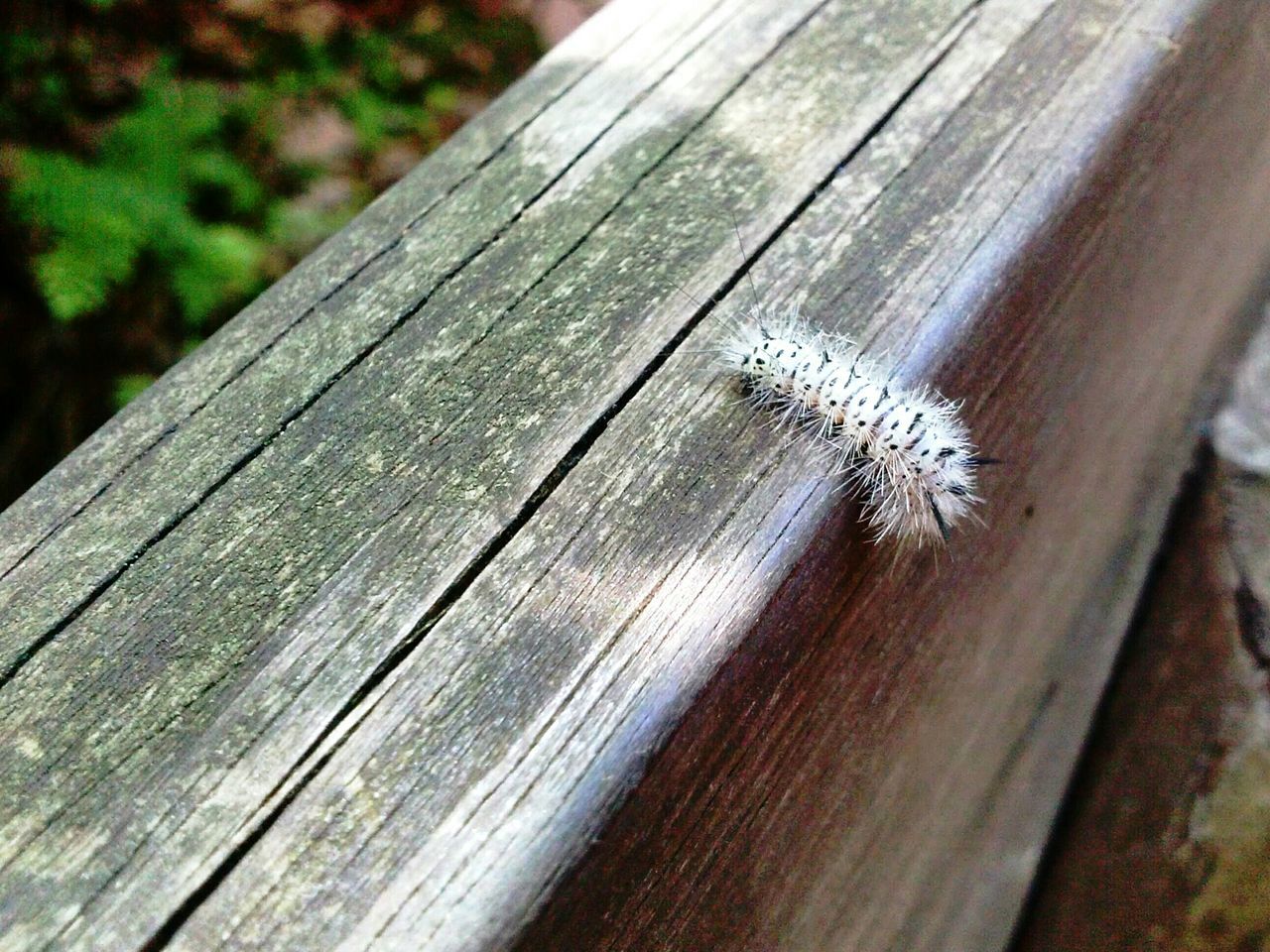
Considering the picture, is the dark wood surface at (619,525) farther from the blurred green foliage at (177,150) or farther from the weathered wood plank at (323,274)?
the blurred green foliage at (177,150)

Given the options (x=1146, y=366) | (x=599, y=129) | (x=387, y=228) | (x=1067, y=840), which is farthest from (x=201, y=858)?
(x=1067, y=840)

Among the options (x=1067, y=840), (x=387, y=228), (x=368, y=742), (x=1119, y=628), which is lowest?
(x=368, y=742)

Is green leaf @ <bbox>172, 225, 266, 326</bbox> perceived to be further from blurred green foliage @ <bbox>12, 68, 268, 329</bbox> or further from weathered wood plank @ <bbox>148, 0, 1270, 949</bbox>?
weathered wood plank @ <bbox>148, 0, 1270, 949</bbox>

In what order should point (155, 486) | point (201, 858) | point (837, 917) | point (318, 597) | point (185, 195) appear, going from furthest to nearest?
1. point (185, 195)
2. point (837, 917)
3. point (155, 486)
4. point (318, 597)
5. point (201, 858)

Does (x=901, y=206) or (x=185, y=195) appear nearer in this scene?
(x=901, y=206)

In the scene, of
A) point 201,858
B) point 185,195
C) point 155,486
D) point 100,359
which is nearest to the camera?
point 201,858

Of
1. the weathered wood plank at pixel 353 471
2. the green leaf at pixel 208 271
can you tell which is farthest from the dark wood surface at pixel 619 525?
the green leaf at pixel 208 271

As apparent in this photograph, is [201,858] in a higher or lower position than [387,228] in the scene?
lower

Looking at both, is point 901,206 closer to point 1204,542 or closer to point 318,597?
point 318,597

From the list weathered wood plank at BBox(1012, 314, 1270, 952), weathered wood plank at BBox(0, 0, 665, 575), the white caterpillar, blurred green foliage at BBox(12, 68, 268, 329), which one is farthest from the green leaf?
weathered wood plank at BBox(1012, 314, 1270, 952)
